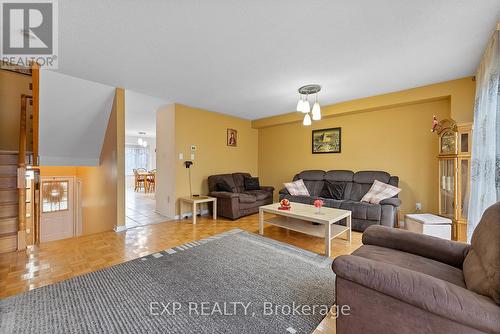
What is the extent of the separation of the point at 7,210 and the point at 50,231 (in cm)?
314

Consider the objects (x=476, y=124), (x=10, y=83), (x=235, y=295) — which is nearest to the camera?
(x=235, y=295)

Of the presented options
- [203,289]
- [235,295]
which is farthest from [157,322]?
[235,295]

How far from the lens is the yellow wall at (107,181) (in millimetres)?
3383

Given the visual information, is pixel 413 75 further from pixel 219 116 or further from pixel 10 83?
pixel 10 83

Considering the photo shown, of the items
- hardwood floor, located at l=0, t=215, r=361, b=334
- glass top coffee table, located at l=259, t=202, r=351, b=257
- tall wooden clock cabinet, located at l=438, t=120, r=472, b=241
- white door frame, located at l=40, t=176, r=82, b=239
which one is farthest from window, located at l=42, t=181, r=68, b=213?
tall wooden clock cabinet, located at l=438, t=120, r=472, b=241

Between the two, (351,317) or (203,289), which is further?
(203,289)

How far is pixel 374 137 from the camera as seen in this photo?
13.2 ft

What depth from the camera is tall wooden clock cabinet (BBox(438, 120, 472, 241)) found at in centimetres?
274

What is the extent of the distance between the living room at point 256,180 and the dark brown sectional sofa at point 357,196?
3 cm

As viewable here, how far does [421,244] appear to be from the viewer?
1514 millimetres

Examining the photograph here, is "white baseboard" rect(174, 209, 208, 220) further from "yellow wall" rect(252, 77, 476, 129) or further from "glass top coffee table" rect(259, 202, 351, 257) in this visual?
"yellow wall" rect(252, 77, 476, 129)

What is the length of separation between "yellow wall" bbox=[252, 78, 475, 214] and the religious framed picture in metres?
1.25

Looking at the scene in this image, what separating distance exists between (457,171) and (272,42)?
296cm

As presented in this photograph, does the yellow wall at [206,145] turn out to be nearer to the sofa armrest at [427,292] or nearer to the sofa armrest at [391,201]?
the sofa armrest at [391,201]
